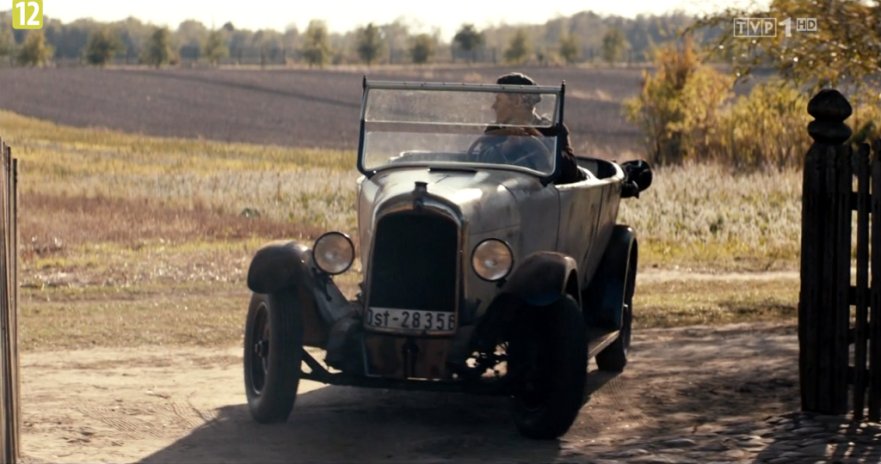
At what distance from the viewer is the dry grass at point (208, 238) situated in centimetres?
1459

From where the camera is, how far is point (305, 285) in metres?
8.82

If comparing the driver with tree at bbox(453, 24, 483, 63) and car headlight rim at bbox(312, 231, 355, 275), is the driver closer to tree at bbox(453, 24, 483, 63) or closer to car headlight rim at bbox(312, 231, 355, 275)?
car headlight rim at bbox(312, 231, 355, 275)

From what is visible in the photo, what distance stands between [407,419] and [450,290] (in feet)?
3.29

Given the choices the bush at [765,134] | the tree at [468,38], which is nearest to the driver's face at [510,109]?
the bush at [765,134]

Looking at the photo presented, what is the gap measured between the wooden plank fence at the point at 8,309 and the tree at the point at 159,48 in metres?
103

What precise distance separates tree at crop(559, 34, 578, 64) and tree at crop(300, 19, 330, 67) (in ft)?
61.7

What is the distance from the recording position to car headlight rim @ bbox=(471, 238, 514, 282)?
8484 millimetres

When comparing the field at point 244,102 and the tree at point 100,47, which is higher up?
the tree at point 100,47

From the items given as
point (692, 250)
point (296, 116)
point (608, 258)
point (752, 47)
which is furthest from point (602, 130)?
point (608, 258)

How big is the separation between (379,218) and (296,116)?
203 feet

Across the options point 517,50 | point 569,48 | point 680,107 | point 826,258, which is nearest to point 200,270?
point 826,258

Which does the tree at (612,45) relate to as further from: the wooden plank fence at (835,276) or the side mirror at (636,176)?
the wooden plank fence at (835,276)

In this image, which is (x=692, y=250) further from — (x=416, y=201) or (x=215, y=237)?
(x=416, y=201)

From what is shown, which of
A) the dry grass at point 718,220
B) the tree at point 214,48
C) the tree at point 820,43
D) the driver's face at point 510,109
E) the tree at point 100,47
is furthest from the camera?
the tree at point 214,48
